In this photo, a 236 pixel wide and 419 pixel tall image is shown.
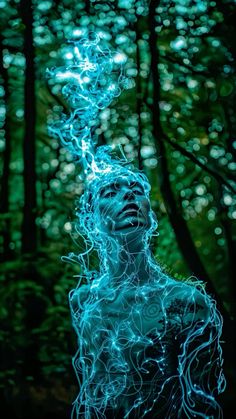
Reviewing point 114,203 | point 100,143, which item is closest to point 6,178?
point 100,143

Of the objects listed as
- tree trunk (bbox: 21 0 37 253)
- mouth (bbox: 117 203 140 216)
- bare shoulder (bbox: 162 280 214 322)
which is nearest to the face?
mouth (bbox: 117 203 140 216)

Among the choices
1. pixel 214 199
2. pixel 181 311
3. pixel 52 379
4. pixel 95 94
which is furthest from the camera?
pixel 214 199

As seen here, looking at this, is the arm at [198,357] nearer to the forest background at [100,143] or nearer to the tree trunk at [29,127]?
the forest background at [100,143]

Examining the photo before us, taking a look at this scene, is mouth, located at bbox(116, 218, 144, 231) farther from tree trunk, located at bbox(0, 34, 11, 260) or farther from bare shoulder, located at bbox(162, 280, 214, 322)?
tree trunk, located at bbox(0, 34, 11, 260)

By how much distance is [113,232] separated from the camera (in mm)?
1640

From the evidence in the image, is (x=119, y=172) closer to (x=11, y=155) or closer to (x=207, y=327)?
(x=207, y=327)

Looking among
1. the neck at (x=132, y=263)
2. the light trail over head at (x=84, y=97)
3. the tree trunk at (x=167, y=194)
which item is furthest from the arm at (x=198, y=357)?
the tree trunk at (x=167, y=194)

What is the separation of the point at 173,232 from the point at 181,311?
2.72ft

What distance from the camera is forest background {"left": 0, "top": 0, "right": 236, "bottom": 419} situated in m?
2.41

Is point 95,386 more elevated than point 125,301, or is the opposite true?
point 125,301

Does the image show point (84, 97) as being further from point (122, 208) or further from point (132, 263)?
point (132, 263)

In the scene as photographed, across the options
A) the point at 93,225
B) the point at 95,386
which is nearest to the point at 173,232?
the point at 93,225

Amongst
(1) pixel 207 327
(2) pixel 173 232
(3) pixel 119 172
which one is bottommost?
(1) pixel 207 327

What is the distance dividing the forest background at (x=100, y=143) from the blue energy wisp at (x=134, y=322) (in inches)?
28.8
